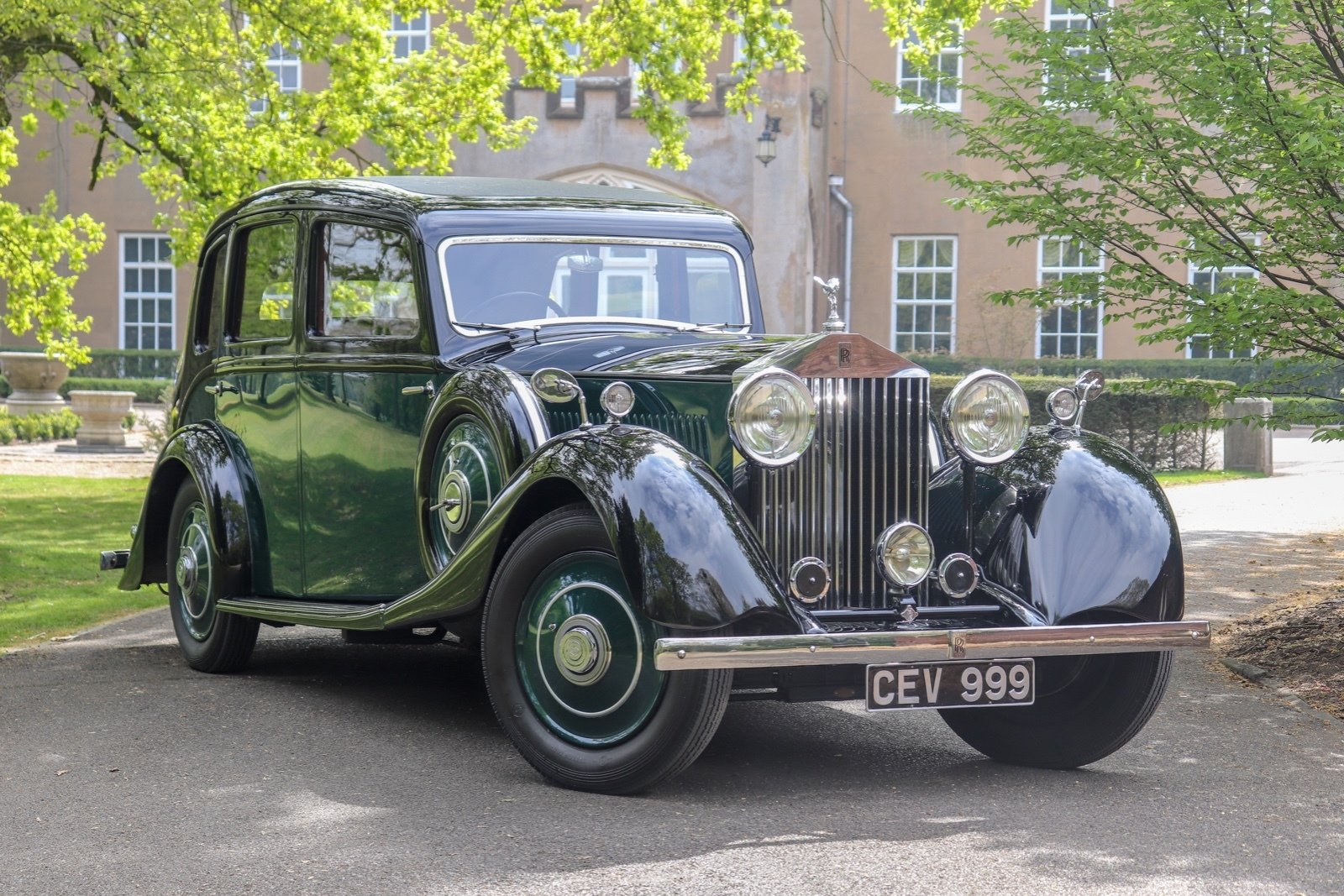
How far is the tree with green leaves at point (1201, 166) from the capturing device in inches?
266

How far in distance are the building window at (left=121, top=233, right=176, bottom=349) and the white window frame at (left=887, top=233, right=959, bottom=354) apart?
14216 millimetres

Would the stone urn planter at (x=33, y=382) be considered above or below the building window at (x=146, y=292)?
below

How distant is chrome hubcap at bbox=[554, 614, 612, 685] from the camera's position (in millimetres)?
4664

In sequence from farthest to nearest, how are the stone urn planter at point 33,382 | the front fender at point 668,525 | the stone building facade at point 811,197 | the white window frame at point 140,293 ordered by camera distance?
the white window frame at point 140,293
the stone building facade at point 811,197
the stone urn planter at point 33,382
the front fender at point 668,525

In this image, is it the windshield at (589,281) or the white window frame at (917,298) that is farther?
the white window frame at (917,298)

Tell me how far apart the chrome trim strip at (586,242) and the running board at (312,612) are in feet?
3.62

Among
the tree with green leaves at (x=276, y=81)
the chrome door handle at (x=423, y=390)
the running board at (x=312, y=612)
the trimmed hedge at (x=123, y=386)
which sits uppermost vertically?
the tree with green leaves at (x=276, y=81)

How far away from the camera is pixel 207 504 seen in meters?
6.77

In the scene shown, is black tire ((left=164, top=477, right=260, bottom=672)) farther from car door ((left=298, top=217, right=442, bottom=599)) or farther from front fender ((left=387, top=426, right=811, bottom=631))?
front fender ((left=387, top=426, right=811, bottom=631))

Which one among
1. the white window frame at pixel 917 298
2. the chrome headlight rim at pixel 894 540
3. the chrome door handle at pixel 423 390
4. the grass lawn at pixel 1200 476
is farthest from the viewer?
the white window frame at pixel 917 298

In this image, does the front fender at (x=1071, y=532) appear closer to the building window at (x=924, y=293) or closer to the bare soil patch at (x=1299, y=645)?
the bare soil patch at (x=1299, y=645)

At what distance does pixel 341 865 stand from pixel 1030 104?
18.0 feet

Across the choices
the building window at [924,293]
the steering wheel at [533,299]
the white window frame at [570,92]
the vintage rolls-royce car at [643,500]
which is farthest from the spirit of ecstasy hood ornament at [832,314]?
the building window at [924,293]

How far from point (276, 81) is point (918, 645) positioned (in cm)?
1171
